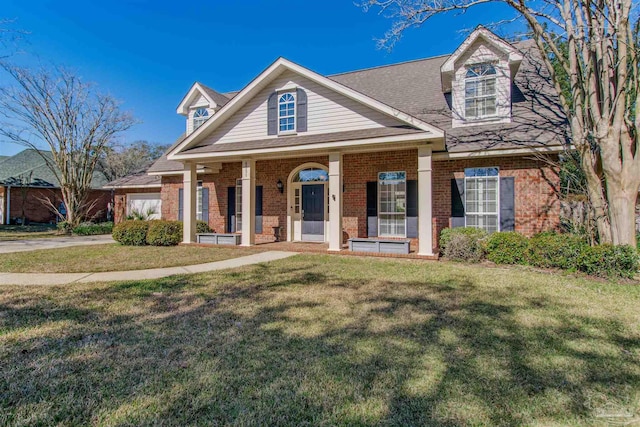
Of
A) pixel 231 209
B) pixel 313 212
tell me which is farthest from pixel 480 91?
pixel 231 209

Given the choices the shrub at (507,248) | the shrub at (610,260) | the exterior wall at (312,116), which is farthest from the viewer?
the exterior wall at (312,116)

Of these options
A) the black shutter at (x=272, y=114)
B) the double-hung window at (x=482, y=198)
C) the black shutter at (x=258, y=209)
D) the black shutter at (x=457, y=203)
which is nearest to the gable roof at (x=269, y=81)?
the black shutter at (x=272, y=114)

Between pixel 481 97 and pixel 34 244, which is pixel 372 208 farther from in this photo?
pixel 34 244

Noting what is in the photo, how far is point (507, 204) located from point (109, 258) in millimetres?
11629

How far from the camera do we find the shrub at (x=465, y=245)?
877cm

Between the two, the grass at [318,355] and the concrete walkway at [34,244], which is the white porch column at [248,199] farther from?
the concrete walkway at [34,244]

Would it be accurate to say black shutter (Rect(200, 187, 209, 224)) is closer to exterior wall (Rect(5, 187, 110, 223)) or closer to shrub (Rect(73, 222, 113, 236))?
shrub (Rect(73, 222, 113, 236))

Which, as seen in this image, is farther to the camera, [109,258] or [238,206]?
[238,206]

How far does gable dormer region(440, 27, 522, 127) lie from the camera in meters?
10.4

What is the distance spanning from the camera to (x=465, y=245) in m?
8.82

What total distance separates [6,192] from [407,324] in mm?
30269

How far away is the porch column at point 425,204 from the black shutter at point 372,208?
2.47 meters

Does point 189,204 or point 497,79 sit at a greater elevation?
point 497,79

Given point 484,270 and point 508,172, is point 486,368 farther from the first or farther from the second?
point 508,172
